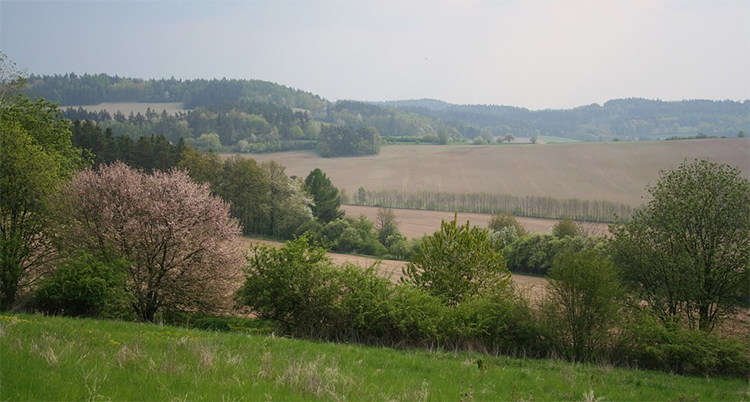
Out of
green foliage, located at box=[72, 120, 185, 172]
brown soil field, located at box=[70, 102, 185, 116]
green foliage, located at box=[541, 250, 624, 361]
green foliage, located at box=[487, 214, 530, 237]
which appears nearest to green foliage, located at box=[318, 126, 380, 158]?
brown soil field, located at box=[70, 102, 185, 116]

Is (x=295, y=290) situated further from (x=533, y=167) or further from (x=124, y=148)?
Result: (x=533, y=167)

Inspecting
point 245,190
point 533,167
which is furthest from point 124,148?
Result: point 533,167

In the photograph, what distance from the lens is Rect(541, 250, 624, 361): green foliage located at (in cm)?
1853

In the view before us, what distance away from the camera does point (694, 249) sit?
962 inches

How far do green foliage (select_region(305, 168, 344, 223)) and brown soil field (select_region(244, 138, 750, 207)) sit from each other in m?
25.7

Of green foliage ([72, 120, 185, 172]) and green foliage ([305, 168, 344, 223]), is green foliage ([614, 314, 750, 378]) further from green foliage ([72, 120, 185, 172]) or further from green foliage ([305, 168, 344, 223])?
green foliage ([305, 168, 344, 223])

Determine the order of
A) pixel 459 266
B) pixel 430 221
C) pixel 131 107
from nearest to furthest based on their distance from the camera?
pixel 459 266, pixel 430 221, pixel 131 107

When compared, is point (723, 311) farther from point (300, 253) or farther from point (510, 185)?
point (510, 185)

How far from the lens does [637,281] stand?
25188mm

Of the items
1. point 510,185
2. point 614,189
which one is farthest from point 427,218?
point 614,189

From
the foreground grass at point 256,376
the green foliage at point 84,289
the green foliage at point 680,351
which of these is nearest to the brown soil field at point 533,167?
the green foliage at point 680,351

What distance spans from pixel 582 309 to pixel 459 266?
5907mm

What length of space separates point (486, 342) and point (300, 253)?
7493mm

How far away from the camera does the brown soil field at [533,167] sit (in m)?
95.0
